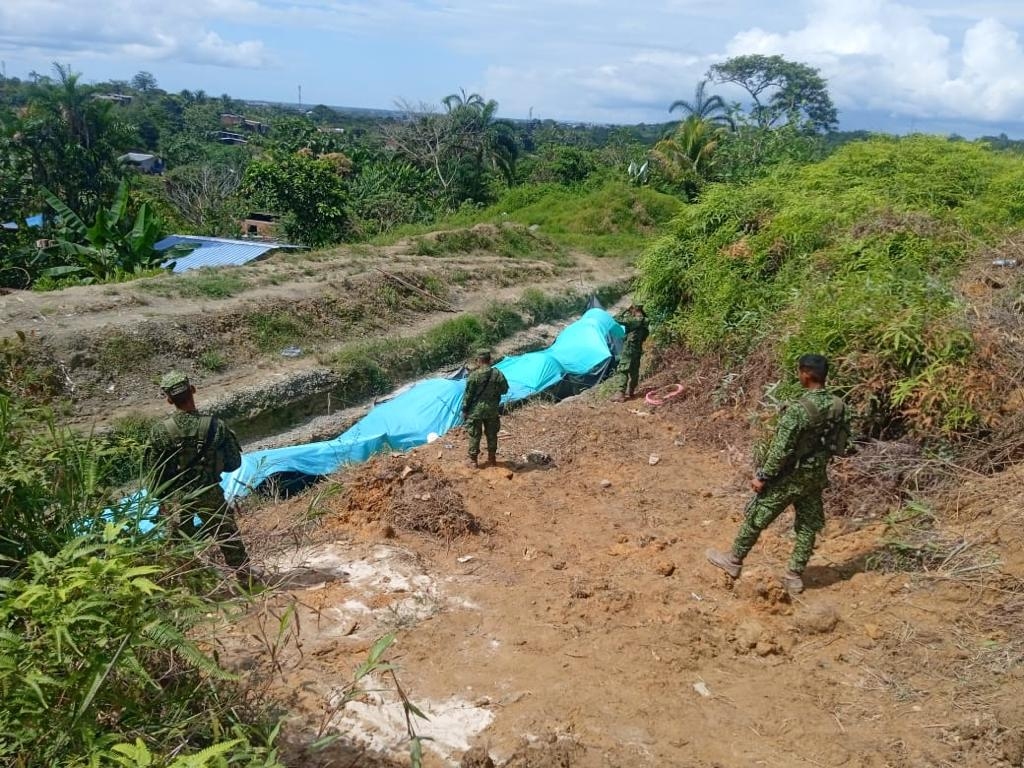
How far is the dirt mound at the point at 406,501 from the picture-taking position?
17.9 feet

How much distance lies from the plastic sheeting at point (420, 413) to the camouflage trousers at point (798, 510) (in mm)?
3576

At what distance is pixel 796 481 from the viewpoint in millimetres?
4461

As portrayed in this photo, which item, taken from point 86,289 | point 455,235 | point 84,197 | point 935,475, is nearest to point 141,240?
point 86,289

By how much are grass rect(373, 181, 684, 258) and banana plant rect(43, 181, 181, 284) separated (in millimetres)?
9413

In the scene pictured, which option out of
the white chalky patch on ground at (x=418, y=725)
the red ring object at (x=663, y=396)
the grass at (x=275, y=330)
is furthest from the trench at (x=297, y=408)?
the white chalky patch on ground at (x=418, y=725)

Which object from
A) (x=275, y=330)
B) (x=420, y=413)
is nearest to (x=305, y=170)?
(x=275, y=330)

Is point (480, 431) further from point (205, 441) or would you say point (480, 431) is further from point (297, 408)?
point (297, 408)

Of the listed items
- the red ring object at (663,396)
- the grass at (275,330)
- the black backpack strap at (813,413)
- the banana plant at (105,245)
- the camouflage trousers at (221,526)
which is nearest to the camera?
the camouflage trousers at (221,526)

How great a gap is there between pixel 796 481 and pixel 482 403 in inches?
129

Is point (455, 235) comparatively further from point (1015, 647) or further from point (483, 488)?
point (1015, 647)

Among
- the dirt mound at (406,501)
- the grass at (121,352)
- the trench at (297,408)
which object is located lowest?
the trench at (297,408)

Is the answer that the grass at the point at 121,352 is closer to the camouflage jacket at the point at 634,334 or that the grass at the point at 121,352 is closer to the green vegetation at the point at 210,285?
the green vegetation at the point at 210,285

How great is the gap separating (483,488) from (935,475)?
3.44m

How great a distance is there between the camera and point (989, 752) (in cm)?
312
